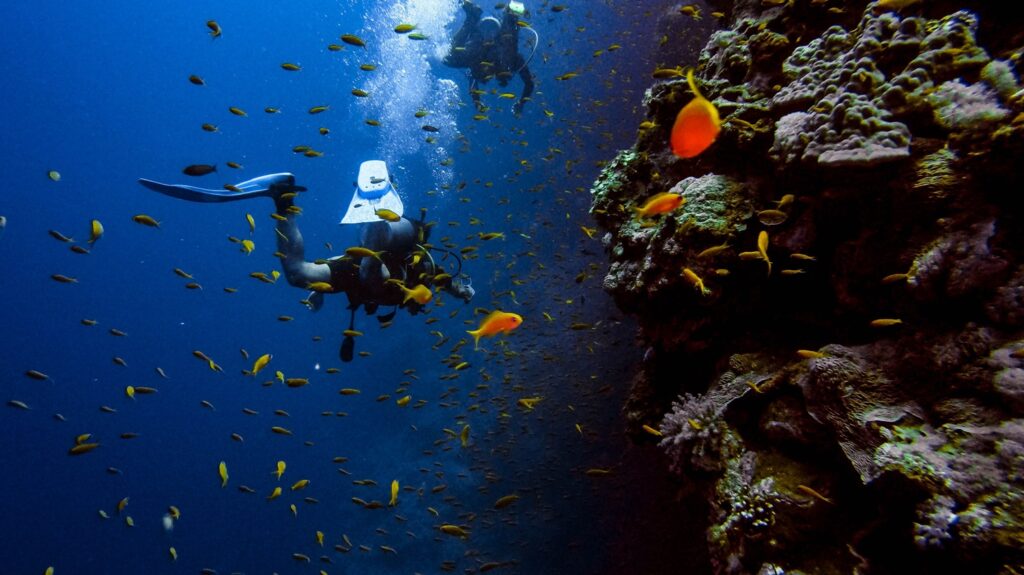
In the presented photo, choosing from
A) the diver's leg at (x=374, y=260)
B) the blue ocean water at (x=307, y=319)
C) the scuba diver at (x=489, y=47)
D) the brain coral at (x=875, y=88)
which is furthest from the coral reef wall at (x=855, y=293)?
the scuba diver at (x=489, y=47)

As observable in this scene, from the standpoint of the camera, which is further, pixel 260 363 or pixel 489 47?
pixel 489 47

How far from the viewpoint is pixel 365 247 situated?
793 cm

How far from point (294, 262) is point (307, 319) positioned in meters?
60.1

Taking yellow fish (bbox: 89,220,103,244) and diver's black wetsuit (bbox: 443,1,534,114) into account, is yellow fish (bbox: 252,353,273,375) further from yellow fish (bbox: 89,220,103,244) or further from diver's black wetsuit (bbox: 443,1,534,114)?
diver's black wetsuit (bbox: 443,1,534,114)

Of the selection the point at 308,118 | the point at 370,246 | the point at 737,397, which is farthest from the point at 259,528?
the point at 308,118

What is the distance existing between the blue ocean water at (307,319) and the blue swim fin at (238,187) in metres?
1.29

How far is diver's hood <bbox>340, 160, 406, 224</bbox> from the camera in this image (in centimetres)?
772

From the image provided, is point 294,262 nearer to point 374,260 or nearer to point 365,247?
point 365,247

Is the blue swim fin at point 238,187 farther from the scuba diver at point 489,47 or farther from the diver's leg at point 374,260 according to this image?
the scuba diver at point 489,47

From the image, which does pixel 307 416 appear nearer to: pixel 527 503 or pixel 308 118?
pixel 527 503

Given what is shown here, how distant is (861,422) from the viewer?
8.51 ft

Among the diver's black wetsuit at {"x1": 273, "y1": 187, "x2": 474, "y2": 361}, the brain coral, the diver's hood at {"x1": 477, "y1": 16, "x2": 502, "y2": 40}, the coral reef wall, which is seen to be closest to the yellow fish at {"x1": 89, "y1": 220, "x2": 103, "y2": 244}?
the diver's black wetsuit at {"x1": 273, "y1": 187, "x2": 474, "y2": 361}

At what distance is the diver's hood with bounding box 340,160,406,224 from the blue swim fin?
3.02 feet

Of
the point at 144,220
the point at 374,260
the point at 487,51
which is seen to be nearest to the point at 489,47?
the point at 487,51
